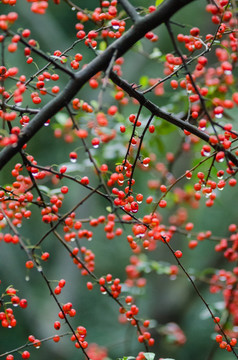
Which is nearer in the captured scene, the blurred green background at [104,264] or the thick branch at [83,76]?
the thick branch at [83,76]

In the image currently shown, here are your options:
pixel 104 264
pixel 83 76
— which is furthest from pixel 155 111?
pixel 104 264

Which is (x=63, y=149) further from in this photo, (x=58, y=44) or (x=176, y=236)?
(x=176, y=236)

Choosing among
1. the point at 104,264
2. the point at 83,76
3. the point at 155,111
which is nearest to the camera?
the point at 83,76

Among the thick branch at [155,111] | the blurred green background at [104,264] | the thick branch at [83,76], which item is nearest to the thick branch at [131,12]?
the thick branch at [83,76]

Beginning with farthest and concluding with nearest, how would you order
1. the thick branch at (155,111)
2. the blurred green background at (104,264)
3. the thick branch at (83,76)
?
1. the blurred green background at (104,264)
2. the thick branch at (155,111)
3. the thick branch at (83,76)

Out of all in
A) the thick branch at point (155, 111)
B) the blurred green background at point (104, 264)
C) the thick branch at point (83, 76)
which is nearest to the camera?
the thick branch at point (83, 76)

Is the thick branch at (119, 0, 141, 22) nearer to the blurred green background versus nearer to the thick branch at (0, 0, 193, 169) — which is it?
the thick branch at (0, 0, 193, 169)

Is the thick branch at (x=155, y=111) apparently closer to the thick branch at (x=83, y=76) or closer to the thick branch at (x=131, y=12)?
the thick branch at (x=83, y=76)

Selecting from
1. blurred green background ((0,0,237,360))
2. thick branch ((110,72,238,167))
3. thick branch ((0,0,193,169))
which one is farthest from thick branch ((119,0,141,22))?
blurred green background ((0,0,237,360))

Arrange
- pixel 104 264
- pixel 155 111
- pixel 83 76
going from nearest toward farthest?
1. pixel 83 76
2. pixel 155 111
3. pixel 104 264

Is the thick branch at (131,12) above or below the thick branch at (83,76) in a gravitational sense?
above

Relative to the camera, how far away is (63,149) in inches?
255

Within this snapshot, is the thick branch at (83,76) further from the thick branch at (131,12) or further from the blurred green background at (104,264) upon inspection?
the blurred green background at (104,264)

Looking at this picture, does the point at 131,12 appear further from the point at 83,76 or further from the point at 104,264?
the point at 104,264
